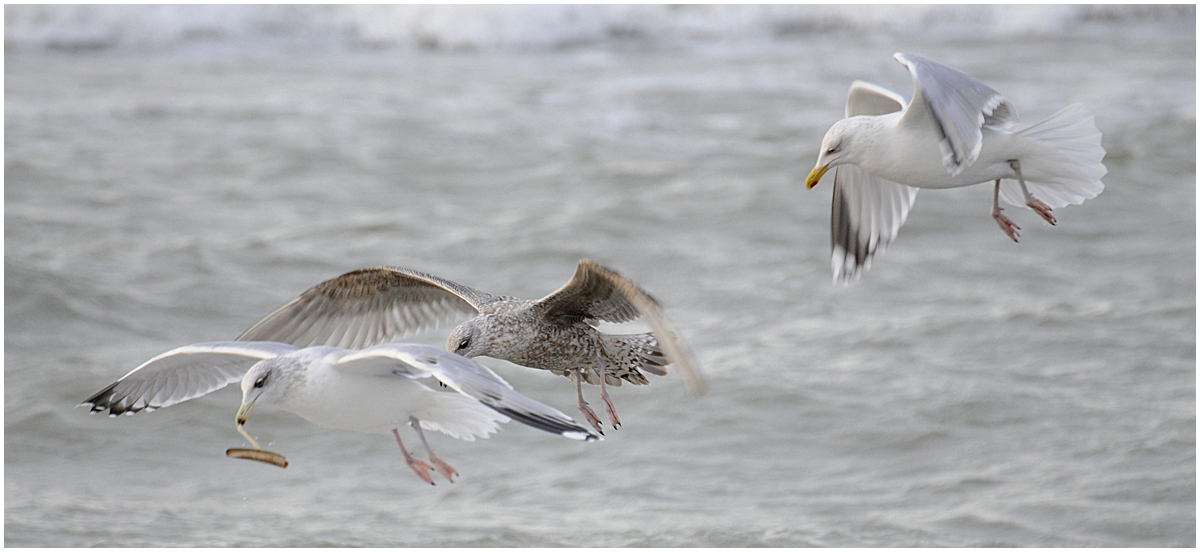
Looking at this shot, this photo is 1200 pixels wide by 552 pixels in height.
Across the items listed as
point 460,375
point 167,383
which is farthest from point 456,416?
point 167,383

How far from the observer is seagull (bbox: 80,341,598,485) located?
9.71 ft

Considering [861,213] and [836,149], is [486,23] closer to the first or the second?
[861,213]

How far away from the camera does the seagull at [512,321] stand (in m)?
3.79

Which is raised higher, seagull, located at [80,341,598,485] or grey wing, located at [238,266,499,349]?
grey wing, located at [238,266,499,349]

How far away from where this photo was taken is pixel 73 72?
15766 mm

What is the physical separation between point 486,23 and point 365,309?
1444 centimetres

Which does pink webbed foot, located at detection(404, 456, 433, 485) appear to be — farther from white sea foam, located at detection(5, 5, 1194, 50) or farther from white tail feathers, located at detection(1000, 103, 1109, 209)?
white sea foam, located at detection(5, 5, 1194, 50)

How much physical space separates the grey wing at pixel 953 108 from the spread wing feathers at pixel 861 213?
63 cm

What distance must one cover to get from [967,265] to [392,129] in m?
6.13

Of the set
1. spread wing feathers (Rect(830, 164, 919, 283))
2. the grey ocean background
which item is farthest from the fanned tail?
the grey ocean background

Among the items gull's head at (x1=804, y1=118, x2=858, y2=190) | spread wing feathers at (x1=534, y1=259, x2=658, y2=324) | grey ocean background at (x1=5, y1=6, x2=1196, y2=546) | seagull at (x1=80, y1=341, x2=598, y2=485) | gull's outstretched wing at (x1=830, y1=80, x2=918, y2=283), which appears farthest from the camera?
grey ocean background at (x1=5, y1=6, x2=1196, y2=546)

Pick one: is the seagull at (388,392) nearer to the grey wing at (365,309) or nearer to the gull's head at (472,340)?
the gull's head at (472,340)

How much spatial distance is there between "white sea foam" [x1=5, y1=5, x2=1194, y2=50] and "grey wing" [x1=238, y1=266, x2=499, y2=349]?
13.6 m

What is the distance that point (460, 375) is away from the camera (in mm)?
3043
